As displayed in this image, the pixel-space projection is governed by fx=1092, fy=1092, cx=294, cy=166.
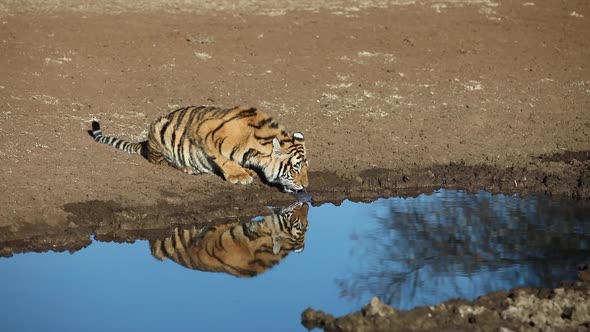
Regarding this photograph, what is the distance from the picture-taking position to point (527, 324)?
8656mm

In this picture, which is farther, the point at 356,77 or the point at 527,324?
the point at 356,77

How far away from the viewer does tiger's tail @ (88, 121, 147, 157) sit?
43.8 ft

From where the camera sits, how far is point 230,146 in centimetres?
1250

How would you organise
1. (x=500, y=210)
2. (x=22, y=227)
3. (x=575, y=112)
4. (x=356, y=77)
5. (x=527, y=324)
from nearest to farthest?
(x=527, y=324)
(x=22, y=227)
(x=500, y=210)
(x=575, y=112)
(x=356, y=77)

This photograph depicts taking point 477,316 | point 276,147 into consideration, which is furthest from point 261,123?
point 477,316

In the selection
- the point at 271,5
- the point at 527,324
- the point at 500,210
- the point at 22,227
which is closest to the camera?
the point at 527,324

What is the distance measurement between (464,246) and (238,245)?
2.25m

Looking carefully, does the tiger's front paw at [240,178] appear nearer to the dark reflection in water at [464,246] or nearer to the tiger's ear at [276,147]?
the tiger's ear at [276,147]

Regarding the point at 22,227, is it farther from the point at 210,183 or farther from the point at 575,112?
the point at 575,112

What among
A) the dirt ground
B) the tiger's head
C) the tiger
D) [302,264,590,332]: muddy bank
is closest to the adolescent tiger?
the tiger's head

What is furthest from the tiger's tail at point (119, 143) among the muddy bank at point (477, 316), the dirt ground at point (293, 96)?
the muddy bank at point (477, 316)

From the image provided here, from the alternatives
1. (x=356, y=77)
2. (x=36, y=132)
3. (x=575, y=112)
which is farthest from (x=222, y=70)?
(x=575, y=112)

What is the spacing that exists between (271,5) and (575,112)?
6.81 m

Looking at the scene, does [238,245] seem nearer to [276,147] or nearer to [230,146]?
[276,147]
